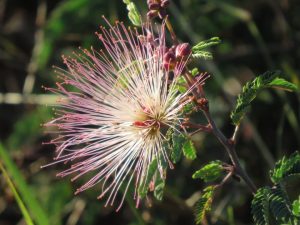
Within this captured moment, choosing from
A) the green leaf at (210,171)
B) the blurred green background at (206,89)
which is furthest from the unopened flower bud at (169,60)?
the blurred green background at (206,89)

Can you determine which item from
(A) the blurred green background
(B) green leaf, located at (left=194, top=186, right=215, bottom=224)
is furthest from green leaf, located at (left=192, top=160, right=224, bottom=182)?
(A) the blurred green background

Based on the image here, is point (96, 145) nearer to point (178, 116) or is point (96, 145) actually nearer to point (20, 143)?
point (178, 116)

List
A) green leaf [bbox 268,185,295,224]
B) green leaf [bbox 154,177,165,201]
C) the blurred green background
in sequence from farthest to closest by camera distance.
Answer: the blurred green background
green leaf [bbox 154,177,165,201]
green leaf [bbox 268,185,295,224]

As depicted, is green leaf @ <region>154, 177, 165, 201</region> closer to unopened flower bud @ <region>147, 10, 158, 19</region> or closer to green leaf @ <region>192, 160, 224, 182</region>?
green leaf @ <region>192, 160, 224, 182</region>

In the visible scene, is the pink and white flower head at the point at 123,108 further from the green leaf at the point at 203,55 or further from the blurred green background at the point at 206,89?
the blurred green background at the point at 206,89

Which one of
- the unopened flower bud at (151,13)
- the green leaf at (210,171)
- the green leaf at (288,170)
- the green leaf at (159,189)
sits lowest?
the green leaf at (288,170)

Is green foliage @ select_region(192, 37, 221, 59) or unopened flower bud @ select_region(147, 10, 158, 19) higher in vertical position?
unopened flower bud @ select_region(147, 10, 158, 19)
